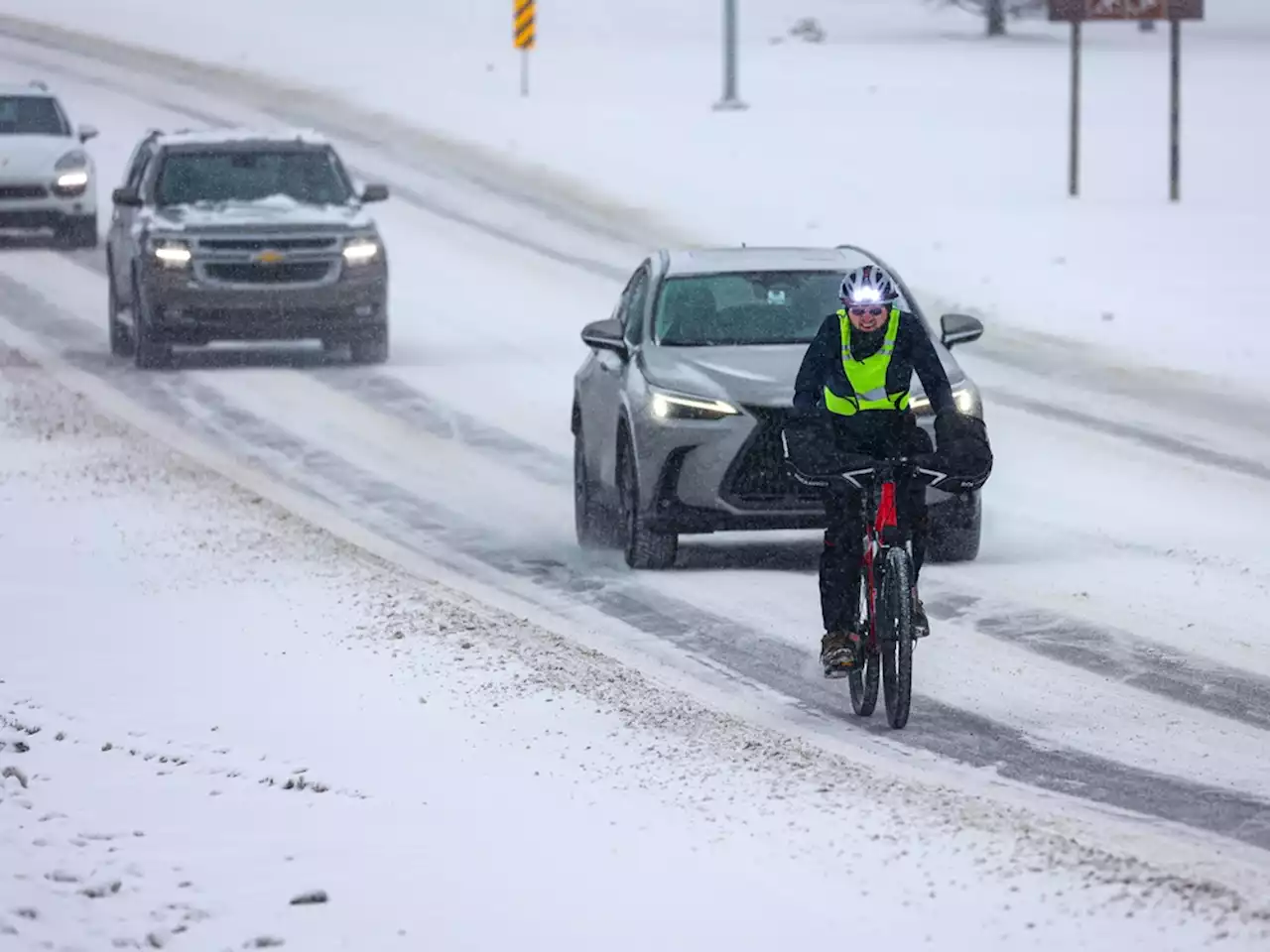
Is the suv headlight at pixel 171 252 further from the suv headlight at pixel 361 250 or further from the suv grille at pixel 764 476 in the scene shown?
the suv grille at pixel 764 476

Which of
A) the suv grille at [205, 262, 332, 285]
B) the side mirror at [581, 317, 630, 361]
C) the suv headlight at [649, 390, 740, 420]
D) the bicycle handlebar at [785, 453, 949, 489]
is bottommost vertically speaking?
the suv grille at [205, 262, 332, 285]

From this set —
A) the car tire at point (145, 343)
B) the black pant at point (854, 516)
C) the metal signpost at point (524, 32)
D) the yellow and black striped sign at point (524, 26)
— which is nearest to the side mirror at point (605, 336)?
the black pant at point (854, 516)

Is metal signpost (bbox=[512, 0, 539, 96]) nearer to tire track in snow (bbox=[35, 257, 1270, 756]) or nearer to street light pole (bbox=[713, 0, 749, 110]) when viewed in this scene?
street light pole (bbox=[713, 0, 749, 110])

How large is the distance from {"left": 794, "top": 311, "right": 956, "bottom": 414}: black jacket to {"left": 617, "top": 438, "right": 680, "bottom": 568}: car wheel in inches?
129

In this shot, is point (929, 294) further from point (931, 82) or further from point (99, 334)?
point (931, 82)

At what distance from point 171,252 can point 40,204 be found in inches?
349

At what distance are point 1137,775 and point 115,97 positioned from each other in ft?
117

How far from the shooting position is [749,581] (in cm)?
1263

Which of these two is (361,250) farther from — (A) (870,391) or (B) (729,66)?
(B) (729,66)

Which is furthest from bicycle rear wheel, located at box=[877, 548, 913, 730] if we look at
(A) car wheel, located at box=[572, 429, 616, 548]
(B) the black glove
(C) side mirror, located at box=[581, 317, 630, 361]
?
(A) car wheel, located at box=[572, 429, 616, 548]

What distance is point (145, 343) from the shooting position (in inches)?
842

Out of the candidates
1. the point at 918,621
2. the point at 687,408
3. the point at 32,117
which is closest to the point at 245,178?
the point at 32,117

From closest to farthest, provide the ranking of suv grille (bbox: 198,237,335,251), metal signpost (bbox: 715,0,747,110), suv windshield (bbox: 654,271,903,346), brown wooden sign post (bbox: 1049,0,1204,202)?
suv windshield (bbox: 654,271,903,346) < suv grille (bbox: 198,237,335,251) < brown wooden sign post (bbox: 1049,0,1204,202) < metal signpost (bbox: 715,0,747,110)

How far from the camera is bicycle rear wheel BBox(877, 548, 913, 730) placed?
9.32 m
